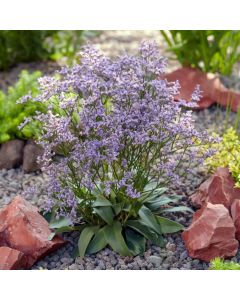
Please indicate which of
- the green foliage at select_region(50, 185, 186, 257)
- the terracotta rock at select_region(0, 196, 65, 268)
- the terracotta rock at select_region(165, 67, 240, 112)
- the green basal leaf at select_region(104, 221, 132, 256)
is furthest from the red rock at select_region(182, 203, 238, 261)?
the terracotta rock at select_region(165, 67, 240, 112)

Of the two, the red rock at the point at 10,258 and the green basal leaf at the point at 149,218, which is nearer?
the red rock at the point at 10,258

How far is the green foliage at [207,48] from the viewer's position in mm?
5535

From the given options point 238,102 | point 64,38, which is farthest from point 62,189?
point 64,38

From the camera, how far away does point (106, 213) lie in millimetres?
3803

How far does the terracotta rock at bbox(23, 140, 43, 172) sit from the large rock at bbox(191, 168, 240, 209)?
1093 millimetres

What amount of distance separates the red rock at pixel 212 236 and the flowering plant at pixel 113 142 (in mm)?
156

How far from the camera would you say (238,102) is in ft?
18.0

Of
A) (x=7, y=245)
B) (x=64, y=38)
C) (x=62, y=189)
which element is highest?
(x=64, y=38)

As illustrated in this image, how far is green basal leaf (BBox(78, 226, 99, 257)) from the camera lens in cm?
377

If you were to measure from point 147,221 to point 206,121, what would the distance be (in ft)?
5.47

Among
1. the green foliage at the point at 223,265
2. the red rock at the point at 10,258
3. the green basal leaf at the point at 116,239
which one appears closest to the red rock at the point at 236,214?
the green foliage at the point at 223,265

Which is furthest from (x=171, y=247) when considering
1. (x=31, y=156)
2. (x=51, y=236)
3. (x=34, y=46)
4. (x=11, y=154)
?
(x=34, y=46)

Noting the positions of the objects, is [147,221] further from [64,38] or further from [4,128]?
[64,38]

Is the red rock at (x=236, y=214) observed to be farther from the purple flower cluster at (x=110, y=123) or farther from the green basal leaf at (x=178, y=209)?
the purple flower cluster at (x=110, y=123)
